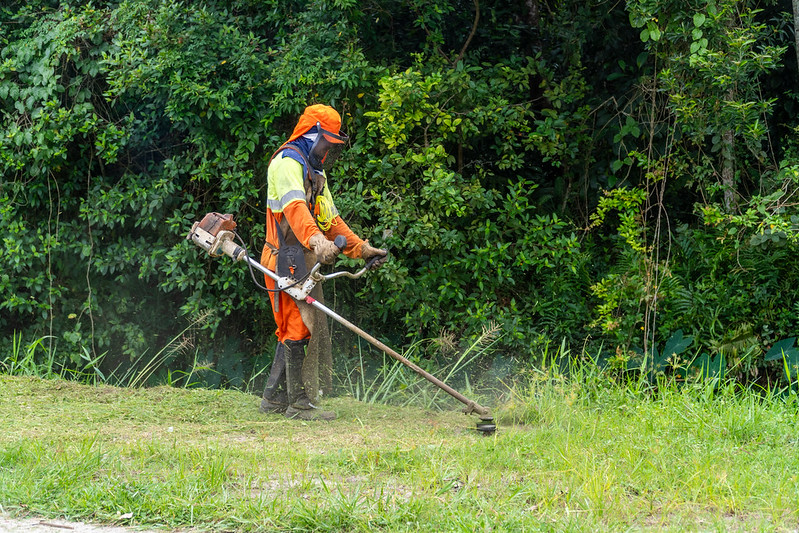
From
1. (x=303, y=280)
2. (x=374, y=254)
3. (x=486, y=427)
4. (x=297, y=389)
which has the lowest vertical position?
(x=486, y=427)

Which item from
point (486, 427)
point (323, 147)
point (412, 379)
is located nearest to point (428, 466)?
point (486, 427)

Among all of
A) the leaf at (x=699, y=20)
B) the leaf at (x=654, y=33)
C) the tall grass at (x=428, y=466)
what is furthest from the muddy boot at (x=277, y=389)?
the leaf at (x=699, y=20)

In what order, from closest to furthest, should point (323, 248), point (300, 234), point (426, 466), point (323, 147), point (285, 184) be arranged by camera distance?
point (426, 466), point (323, 248), point (300, 234), point (285, 184), point (323, 147)

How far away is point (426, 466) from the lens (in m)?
4.15

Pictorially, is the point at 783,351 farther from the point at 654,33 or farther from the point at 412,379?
the point at 412,379

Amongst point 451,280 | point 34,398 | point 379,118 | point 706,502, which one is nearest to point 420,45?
point 379,118

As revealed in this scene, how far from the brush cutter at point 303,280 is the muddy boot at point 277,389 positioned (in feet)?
1.77

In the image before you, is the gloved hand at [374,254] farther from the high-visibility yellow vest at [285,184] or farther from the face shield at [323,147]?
the face shield at [323,147]

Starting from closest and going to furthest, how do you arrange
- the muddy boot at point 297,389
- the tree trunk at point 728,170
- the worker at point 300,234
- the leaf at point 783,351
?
the worker at point 300,234
the muddy boot at point 297,389
the leaf at point 783,351
the tree trunk at point 728,170

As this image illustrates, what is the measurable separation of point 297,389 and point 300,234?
3.74 ft

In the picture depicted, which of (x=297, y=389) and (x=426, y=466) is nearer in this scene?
(x=426, y=466)

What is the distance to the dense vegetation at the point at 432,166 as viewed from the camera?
6.52 metres

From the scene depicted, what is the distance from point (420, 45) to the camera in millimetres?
7297

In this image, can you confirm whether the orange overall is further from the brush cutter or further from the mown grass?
the mown grass
